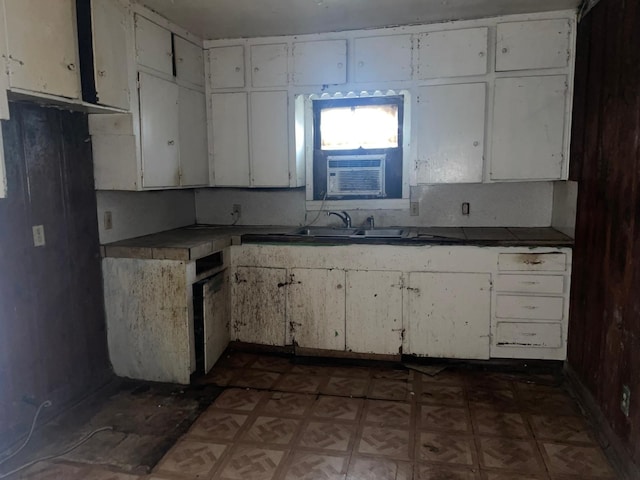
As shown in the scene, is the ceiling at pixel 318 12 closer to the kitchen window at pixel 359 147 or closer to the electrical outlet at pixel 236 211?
the kitchen window at pixel 359 147

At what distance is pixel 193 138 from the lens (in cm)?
337

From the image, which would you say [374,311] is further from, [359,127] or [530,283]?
[359,127]

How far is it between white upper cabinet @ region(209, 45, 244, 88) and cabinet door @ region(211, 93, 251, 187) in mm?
89

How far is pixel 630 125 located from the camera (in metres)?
2.05

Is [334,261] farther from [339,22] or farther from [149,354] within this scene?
[339,22]

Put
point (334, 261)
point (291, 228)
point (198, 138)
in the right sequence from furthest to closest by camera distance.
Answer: point (291, 228)
point (198, 138)
point (334, 261)

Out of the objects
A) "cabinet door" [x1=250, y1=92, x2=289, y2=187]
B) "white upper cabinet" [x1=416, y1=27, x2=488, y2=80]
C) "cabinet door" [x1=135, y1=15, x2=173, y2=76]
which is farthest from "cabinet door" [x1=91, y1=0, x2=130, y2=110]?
"white upper cabinet" [x1=416, y1=27, x2=488, y2=80]

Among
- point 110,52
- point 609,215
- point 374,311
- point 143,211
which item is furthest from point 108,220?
point 609,215

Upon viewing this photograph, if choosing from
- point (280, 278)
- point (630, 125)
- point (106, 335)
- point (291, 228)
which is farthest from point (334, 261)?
point (630, 125)

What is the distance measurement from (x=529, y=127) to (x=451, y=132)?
514 millimetres

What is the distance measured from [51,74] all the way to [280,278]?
71.9 inches

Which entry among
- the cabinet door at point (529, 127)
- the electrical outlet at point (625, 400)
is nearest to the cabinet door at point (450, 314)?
the cabinet door at point (529, 127)

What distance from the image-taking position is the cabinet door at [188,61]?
3.14 metres

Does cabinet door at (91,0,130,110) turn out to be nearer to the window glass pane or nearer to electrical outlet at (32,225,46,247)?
electrical outlet at (32,225,46,247)
